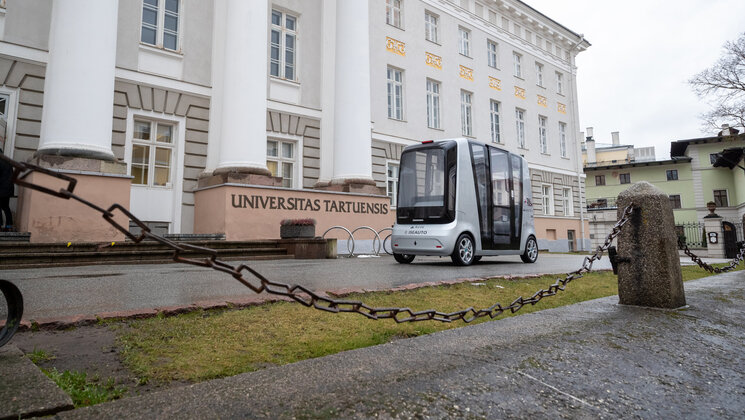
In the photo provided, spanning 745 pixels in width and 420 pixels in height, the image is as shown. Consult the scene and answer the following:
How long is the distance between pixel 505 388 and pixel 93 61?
→ 12.8 meters

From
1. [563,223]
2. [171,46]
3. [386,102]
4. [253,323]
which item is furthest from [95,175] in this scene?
[563,223]

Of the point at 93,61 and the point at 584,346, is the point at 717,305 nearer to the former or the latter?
the point at 584,346

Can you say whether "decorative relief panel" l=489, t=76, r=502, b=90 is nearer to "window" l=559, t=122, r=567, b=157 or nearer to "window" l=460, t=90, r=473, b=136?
"window" l=460, t=90, r=473, b=136

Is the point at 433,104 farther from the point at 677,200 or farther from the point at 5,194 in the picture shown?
the point at 677,200

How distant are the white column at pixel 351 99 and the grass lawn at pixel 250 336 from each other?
1241 cm

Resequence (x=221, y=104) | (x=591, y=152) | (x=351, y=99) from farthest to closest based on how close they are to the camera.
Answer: (x=591, y=152), (x=351, y=99), (x=221, y=104)

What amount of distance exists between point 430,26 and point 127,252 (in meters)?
19.9

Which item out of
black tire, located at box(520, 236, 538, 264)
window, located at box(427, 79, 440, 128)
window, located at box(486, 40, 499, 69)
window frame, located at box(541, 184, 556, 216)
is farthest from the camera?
window frame, located at box(541, 184, 556, 216)

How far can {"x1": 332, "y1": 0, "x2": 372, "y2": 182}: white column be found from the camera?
53.4ft

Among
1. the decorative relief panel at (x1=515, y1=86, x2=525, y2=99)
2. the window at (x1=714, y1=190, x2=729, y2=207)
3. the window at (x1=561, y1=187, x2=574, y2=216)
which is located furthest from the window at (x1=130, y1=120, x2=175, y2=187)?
the window at (x1=714, y1=190, x2=729, y2=207)

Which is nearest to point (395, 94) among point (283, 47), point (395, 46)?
point (395, 46)

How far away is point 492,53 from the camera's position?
27125 millimetres

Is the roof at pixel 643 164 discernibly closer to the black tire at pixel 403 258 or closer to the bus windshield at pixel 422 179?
the black tire at pixel 403 258

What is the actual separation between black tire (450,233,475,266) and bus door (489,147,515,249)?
34.7 inches
